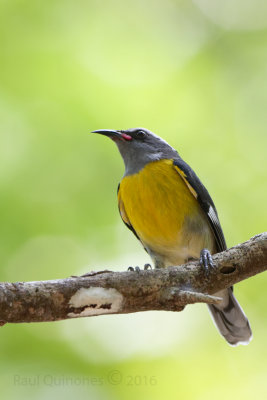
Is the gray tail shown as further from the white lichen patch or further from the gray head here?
the white lichen patch

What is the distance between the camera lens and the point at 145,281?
14.1 feet

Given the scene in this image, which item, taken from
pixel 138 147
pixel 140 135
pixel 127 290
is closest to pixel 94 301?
pixel 127 290

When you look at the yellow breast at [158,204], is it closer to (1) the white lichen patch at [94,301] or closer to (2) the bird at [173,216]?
(2) the bird at [173,216]

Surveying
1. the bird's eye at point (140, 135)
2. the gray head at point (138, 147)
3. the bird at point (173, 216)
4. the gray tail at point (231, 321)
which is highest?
the bird's eye at point (140, 135)

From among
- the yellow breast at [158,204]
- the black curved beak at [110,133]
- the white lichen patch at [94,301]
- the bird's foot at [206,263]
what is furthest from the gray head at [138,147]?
the white lichen patch at [94,301]

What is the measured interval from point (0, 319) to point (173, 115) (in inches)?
221

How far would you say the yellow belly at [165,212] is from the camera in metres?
6.16

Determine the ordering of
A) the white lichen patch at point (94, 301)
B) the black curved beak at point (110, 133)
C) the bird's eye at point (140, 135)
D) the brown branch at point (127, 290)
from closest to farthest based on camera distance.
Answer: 1. the brown branch at point (127, 290)
2. the white lichen patch at point (94, 301)
3. the black curved beak at point (110, 133)
4. the bird's eye at point (140, 135)

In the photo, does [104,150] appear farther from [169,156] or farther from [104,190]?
[169,156]

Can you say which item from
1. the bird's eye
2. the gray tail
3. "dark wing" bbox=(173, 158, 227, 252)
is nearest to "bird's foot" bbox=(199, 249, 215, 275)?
"dark wing" bbox=(173, 158, 227, 252)

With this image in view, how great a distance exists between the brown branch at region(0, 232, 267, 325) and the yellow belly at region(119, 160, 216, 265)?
154 centimetres

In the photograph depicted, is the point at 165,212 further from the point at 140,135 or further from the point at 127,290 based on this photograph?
the point at 127,290

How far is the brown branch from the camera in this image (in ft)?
12.8

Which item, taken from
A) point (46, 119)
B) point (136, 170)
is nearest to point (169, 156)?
point (136, 170)
